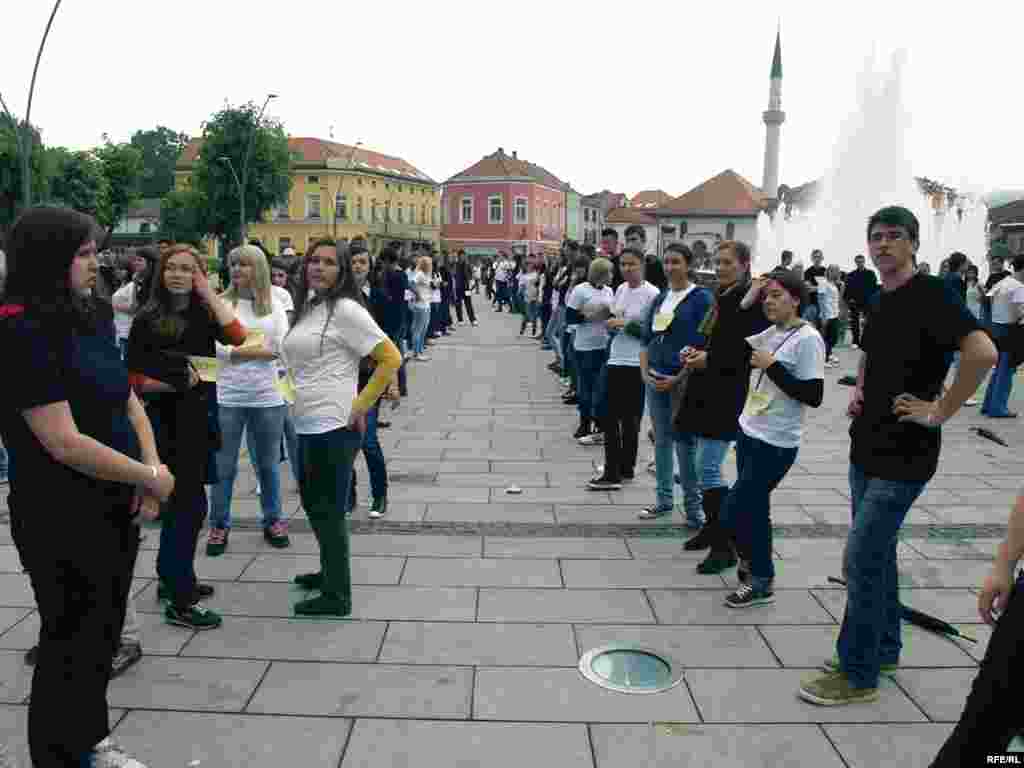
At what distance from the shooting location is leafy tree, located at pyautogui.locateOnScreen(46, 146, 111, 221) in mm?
61000

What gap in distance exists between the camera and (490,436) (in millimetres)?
9133

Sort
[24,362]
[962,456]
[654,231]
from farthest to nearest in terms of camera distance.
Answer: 1. [654,231]
2. [962,456]
3. [24,362]

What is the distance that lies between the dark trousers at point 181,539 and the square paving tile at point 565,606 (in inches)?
56.8

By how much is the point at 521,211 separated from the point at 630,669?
8068 cm

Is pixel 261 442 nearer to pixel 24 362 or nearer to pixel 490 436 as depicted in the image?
pixel 24 362

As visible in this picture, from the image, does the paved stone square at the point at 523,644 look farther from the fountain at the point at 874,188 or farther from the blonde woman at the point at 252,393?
the fountain at the point at 874,188

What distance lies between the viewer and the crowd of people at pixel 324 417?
256 cm

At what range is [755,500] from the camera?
4312 mm

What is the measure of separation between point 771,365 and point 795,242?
1871 inches

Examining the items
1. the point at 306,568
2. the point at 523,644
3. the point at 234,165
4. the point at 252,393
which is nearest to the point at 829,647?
the point at 523,644

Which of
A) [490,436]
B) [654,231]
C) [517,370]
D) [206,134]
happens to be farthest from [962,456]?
[654,231]

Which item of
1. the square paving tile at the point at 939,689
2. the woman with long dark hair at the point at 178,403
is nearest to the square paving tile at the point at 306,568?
the woman with long dark hair at the point at 178,403

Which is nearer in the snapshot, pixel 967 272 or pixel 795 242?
pixel 967 272

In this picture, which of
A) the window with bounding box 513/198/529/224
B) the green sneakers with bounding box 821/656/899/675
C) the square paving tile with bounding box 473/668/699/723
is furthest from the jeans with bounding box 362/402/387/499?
the window with bounding box 513/198/529/224
